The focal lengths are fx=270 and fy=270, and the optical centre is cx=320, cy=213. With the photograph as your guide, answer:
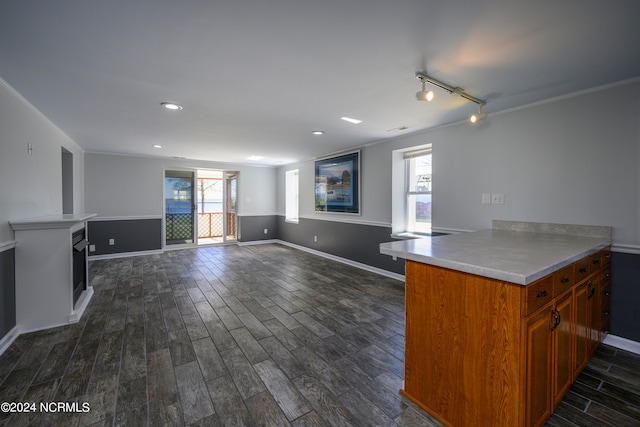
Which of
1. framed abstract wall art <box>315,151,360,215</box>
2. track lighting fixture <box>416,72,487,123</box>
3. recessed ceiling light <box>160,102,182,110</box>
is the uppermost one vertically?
recessed ceiling light <box>160,102,182,110</box>

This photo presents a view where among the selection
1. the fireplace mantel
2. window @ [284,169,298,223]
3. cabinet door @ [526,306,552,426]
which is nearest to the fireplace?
the fireplace mantel

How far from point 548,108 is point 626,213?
44.4 inches

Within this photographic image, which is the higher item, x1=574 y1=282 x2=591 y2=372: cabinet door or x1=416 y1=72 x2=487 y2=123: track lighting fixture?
x1=416 y1=72 x2=487 y2=123: track lighting fixture

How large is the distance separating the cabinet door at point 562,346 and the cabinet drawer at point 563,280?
45 mm

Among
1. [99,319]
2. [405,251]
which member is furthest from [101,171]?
[405,251]

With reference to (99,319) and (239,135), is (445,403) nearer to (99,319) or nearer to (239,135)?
(99,319)

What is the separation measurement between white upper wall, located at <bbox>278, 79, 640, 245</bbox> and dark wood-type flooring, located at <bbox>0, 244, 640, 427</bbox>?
3.94 ft

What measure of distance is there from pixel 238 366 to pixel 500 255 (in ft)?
6.22

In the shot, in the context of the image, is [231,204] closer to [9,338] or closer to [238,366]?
[9,338]

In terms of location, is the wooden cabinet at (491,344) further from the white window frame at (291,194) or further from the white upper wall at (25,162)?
the white window frame at (291,194)

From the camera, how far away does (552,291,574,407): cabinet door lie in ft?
4.82

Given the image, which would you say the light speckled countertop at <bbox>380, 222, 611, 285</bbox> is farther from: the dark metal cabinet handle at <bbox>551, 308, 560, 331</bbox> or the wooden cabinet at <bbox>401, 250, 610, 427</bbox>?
the dark metal cabinet handle at <bbox>551, 308, 560, 331</bbox>

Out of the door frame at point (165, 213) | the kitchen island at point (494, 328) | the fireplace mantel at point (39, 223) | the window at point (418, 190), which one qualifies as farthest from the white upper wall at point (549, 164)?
the door frame at point (165, 213)

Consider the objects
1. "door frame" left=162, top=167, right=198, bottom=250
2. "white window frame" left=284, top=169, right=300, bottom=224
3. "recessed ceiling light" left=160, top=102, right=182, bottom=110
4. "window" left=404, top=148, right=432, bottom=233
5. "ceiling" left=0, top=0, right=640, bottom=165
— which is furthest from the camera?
"white window frame" left=284, top=169, right=300, bottom=224
